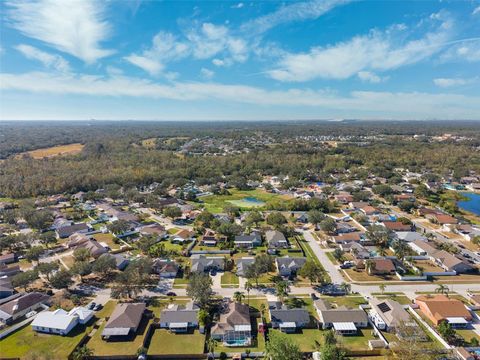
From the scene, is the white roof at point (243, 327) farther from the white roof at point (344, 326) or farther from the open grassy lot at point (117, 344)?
the open grassy lot at point (117, 344)

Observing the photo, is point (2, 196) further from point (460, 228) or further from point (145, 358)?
point (460, 228)

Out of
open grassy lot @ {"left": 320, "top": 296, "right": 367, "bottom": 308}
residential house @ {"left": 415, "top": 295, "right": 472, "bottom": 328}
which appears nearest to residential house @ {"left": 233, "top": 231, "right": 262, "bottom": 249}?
open grassy lot @ {"left": 320, "top": 296, "right": 367, "bottom": 308}

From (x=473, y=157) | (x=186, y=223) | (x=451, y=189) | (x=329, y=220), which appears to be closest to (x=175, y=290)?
(x=186, y=223)

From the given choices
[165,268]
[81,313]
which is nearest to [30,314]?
[81,313]

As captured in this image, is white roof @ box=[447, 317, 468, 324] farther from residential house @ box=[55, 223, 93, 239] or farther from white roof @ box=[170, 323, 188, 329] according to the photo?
residential house @ box=[55, 223, 93, 239]

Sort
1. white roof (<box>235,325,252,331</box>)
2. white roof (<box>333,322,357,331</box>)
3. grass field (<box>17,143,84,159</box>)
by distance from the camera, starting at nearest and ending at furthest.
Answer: white roof (<box>235,325,252,331</box>) < white roof (<box>333,322,357,331</box>) < grass field (<box>17,143,84,159</box>)

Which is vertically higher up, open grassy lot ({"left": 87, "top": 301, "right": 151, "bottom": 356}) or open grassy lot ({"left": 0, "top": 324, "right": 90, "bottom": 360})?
open grassy lot ({"left": 87, "top": 301, "right": 151, "bottom": 356})
